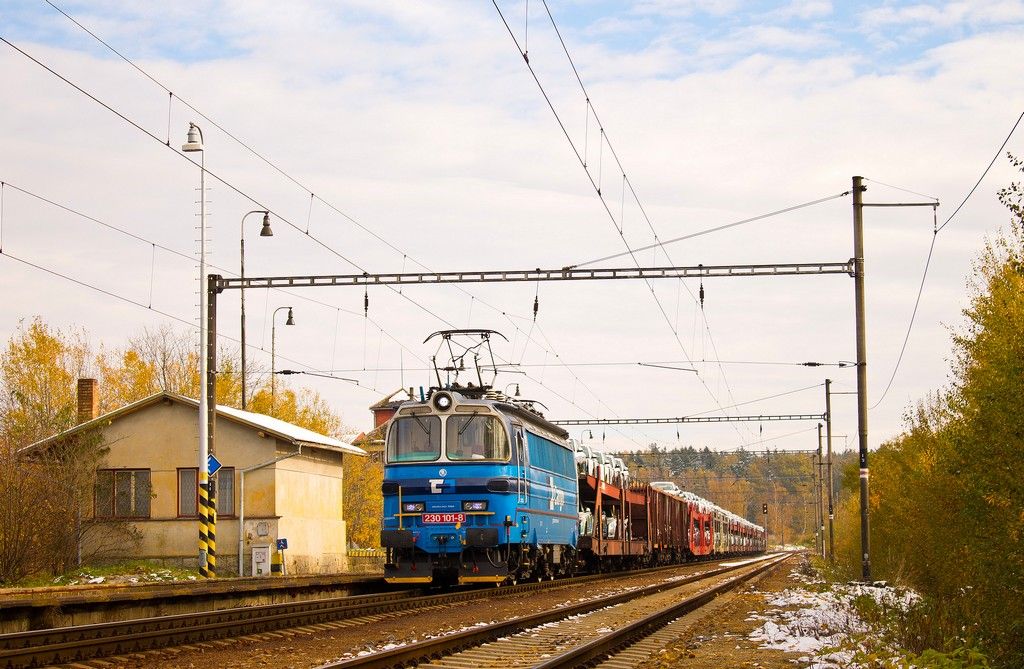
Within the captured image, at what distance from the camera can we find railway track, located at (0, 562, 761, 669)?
39.1 ft

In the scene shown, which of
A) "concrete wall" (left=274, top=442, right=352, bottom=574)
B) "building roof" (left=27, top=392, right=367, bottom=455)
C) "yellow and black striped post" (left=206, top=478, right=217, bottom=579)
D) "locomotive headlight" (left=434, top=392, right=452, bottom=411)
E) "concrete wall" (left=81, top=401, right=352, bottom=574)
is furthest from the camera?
"concrete wall" (left=274, top=442, right=352, bottom=574)

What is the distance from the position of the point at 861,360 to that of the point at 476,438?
27.7ft

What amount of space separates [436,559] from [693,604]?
17.5 ft

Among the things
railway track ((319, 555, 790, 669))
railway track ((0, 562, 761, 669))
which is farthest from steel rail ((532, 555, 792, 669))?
railway track ((0, 562, 761, 669))

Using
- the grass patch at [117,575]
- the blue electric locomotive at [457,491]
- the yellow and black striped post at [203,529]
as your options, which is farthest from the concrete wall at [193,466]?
the blue electric locomotive at [457,491]

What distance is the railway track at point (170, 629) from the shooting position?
11.9 meters

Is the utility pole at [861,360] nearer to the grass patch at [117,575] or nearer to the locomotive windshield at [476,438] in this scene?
the locomotive windshield at [476,438]

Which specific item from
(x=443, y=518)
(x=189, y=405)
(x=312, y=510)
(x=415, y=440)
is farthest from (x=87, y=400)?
(x=443, y=518)

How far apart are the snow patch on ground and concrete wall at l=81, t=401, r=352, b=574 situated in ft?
53.5

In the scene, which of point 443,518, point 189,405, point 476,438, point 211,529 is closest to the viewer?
point 443,518

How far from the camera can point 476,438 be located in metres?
23.6

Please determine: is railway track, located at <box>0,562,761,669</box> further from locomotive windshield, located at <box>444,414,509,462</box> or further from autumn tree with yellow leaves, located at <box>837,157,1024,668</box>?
autumn tree with yellow leaves, located at <box>837,157,1024,668</box>

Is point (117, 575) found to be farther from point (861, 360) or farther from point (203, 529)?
point (861, 360)

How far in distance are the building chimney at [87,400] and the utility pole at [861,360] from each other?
24332 millimetres
